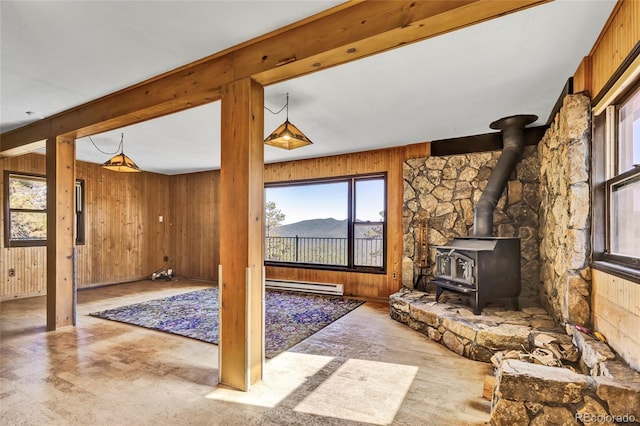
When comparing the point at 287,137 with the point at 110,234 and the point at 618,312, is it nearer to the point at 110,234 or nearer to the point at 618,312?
the point at 618,312

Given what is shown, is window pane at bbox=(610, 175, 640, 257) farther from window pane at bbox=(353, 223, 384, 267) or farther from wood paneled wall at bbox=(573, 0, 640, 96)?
window pane at bbox=(353, 223, 384, 267)

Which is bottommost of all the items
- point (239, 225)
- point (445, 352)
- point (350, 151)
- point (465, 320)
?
point (445, 352)

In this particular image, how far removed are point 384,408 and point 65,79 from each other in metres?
3.67

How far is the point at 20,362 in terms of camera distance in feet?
9.53

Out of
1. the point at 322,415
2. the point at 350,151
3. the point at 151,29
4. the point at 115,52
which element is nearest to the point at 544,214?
the point at 350,151

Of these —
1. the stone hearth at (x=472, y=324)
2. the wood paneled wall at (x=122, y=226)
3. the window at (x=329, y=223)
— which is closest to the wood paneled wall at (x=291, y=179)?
the window at (x=329, y=223)

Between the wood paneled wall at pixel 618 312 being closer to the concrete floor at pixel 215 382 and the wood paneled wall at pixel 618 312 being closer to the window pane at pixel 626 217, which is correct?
the window pane at pixel 626 217

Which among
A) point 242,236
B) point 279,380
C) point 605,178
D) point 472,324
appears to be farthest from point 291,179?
point 605,178

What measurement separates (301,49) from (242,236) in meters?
1.34

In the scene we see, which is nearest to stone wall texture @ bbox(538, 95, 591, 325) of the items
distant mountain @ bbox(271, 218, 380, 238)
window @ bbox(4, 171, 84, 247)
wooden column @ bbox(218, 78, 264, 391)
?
wooden column @ bbox(218, 78, 264, 391)

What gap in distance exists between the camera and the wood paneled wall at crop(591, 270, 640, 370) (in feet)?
5.99

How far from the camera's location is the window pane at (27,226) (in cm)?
566

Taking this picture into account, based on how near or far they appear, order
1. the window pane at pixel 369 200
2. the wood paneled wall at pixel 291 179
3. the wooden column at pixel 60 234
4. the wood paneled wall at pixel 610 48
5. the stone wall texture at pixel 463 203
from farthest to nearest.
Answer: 1. the window pane at pixel 369 200
2. the wood paneled wall at pixel 291 179
3. the stone wall texture at pixel 463 203
4. the wooden column at pixel 60 234
5. the wood paneled wall at pixel 610 48

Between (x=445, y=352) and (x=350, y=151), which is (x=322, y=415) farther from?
(x=350, y=151)
